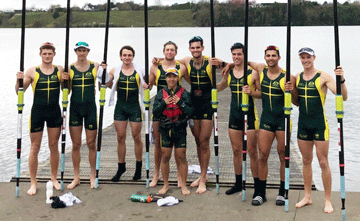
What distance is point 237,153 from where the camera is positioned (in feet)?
25.3

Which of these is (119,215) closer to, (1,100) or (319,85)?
(319,85)

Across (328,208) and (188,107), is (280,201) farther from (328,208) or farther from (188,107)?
(188,107)

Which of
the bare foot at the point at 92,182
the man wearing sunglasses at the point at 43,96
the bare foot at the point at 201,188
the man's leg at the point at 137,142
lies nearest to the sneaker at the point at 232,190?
the bare foot at the point at 201,188

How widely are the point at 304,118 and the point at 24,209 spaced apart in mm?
4550

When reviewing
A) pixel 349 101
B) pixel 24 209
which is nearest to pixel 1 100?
pixel 349 101

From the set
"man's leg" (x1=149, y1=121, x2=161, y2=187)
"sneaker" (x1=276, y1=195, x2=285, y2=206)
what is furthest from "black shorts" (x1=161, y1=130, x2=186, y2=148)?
"sneaker" (x1=276, y1=195, x2=285, y2=206)

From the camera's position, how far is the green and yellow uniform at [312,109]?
6742mm

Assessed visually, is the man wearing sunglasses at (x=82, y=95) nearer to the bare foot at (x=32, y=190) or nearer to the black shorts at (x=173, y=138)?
the bare foot at (x=32, y=190)

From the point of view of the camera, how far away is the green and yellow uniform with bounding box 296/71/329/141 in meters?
6.74

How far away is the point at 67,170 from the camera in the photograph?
9.45 metres

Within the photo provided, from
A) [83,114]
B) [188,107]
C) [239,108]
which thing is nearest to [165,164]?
[188,107]

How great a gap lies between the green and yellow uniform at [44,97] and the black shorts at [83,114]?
31 centimetres

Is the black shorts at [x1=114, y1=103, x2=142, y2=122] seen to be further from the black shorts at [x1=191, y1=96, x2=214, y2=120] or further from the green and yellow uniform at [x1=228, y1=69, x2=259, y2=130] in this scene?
the green and yellow uniform at [x1=228, y1=69, x2=259, y2=130]

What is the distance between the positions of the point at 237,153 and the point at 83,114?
275 cm
